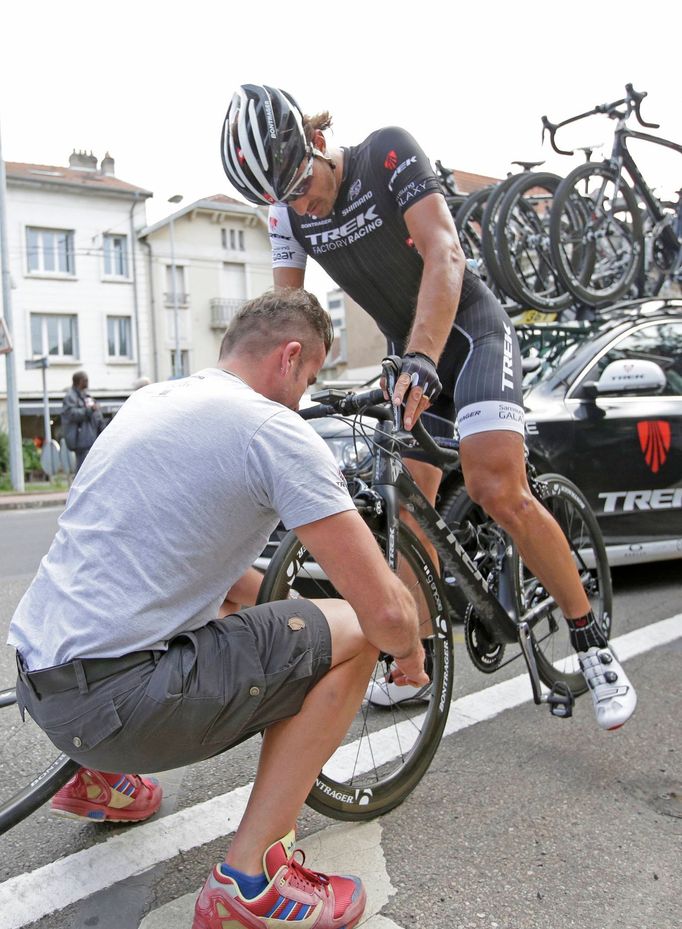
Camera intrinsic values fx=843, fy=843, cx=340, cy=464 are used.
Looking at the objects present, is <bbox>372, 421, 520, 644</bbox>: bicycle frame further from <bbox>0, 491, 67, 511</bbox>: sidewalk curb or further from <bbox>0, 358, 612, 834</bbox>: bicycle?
<bbox>0, 491, 67, 511</bbox>: sidewalk curb

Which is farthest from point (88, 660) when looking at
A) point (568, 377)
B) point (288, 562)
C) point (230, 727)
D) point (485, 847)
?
point (568, 377)

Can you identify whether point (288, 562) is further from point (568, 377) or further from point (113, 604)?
point (568, 377)

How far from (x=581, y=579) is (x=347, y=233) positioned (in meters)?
1.52

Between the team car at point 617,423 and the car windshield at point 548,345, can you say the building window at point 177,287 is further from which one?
the team car at point 617,423

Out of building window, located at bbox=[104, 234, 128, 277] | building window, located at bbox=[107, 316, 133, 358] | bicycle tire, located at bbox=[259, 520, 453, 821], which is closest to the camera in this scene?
bicycle tire, located at bbox=[259, 520, 453, 821]

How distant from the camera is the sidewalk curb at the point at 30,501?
14.1m

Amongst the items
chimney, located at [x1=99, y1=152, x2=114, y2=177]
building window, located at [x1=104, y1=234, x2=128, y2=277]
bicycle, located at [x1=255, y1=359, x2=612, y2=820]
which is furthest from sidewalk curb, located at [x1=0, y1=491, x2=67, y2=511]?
chimney, located at [x1=99, y1=152, x2=114, y2=177]

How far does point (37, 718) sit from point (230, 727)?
40cm

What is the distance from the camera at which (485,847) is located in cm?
221

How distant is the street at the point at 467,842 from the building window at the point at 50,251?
36353 millimetres

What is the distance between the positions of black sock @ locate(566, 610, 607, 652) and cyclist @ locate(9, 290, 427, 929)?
1.23m

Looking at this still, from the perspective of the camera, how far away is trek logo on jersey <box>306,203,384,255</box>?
287cm

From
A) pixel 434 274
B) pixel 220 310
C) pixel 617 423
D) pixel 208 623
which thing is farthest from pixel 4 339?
pixel 220 310

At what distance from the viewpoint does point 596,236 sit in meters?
6.48
